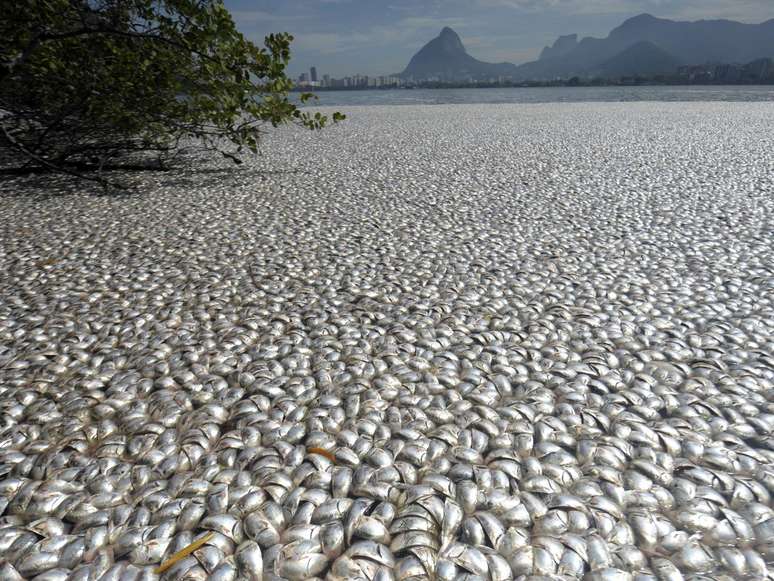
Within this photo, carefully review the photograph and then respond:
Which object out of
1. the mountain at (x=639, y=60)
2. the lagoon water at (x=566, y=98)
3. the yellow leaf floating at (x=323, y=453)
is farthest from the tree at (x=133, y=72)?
the mountain at (x=639, y=60)

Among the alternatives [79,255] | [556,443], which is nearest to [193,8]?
[79,255]

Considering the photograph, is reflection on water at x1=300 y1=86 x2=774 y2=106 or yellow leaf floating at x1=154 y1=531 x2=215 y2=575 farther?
reflection on water at x1=300 y1=86 x2=774 y2=106

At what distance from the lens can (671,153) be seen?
7.30 meters

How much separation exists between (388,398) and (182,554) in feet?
2.65

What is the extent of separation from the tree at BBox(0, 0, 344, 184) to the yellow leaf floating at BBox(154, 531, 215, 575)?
431cm

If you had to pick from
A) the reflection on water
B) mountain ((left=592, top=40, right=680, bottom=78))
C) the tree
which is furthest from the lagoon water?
mountain ((left=592, top=40, right=680, bottom=78))

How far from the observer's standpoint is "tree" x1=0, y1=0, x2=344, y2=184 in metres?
4.65

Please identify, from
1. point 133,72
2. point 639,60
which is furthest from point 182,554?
point 639,60

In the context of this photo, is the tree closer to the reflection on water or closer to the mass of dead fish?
the mass of dead fish

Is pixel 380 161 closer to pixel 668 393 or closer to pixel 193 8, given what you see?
pixel 193 8

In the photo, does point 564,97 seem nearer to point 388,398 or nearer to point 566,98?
point 566,98

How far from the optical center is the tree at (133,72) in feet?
15.3

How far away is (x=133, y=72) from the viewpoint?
16.9ft

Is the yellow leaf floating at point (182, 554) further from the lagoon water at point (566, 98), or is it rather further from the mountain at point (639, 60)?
the mountain at point (639, 60)
